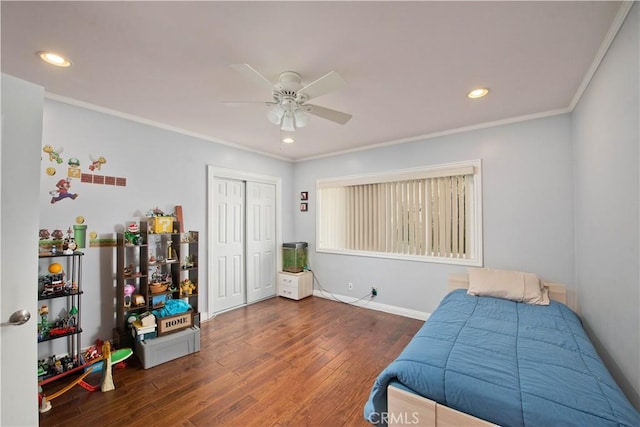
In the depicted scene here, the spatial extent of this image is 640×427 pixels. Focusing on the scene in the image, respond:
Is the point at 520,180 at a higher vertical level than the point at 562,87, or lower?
lower

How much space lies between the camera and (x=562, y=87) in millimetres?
2254

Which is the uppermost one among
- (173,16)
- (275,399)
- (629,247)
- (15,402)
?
(173,16)

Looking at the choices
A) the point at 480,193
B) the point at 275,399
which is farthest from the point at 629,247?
the point at 275,399

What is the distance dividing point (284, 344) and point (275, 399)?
86 cm

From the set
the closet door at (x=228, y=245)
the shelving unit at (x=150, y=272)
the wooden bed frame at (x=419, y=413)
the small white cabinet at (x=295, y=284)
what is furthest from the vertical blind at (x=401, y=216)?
the wooden bed frame at (x=419, y=413)

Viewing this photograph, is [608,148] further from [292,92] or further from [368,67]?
[292,92]

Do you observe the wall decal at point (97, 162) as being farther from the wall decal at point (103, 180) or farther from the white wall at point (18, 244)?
the white wall at point (18, 244)

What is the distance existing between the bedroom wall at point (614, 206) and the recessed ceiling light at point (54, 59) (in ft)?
11.2

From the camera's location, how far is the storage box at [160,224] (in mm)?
2809

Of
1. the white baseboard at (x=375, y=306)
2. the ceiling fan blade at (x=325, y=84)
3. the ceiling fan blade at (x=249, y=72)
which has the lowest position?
the white baseboard at (x=375, y=306)

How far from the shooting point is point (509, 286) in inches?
104

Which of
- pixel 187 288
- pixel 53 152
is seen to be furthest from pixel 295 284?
pixel 53 152

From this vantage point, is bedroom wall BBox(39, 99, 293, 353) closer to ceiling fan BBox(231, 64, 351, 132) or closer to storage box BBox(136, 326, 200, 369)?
storage box BBox(136, 326, 200, 369)

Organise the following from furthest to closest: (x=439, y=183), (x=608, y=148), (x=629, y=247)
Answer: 1. (x=439, y=183)
2. (x=608, y=148)
3. (x=629, y=247)
